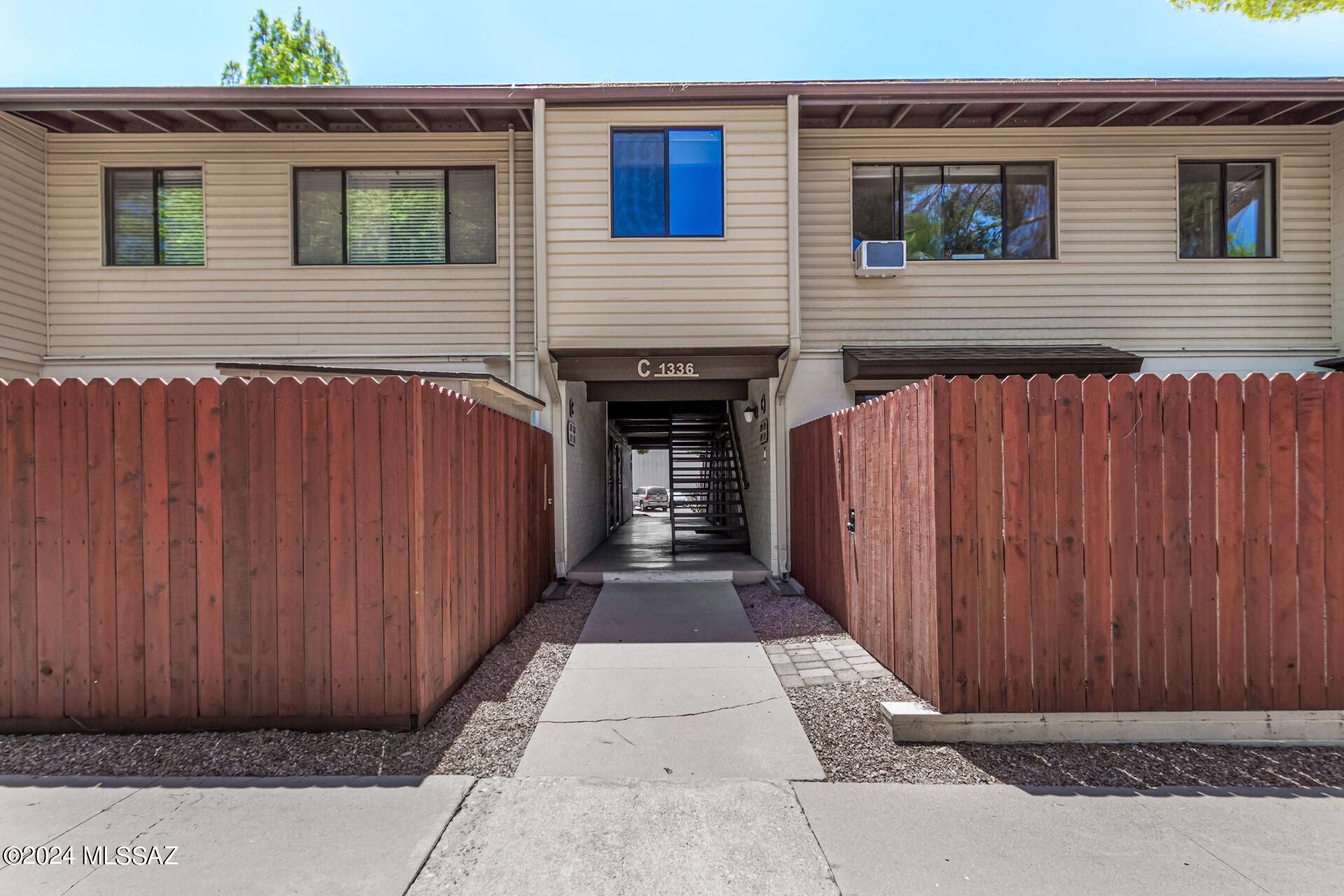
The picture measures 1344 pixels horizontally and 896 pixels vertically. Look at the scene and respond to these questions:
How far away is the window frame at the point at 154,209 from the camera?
8.48 m

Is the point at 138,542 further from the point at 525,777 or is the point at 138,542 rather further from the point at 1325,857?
the point at 1325,857

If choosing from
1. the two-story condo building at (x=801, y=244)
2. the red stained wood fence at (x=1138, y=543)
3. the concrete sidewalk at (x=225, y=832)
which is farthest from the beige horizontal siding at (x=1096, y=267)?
the concrete sidewalk at (x=225, y=832)

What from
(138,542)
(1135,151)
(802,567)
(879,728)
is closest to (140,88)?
(138,542)

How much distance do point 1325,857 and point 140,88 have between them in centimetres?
1168

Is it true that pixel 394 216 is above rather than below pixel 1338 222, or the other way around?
above

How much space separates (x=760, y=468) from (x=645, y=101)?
522cm

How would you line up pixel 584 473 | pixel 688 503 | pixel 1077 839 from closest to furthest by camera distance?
pixel 1077 839
pixel 584 473
pixel 688 503

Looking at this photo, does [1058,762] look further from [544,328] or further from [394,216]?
[394,216]

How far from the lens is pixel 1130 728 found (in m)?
3.79

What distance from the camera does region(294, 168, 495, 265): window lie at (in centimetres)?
862

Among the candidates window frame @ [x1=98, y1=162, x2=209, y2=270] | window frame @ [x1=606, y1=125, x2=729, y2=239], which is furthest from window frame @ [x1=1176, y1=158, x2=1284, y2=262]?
window frame @ [x1=98, y1=162, x2=209, y2=270]

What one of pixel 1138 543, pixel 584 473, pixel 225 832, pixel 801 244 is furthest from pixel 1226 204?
pixel 225 832

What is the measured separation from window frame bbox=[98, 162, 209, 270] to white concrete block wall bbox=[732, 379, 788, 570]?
7.64 meters

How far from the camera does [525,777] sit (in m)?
3.48
